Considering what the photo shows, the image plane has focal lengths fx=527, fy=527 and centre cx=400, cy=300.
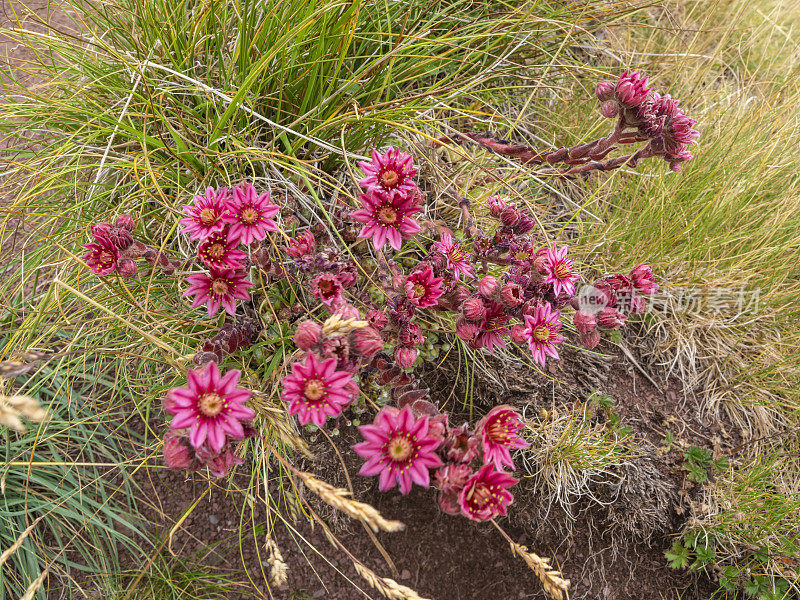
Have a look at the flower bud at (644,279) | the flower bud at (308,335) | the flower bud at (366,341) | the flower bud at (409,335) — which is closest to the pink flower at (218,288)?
the flower bud at (308,335)

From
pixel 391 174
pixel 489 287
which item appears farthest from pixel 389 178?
pixel 489 287

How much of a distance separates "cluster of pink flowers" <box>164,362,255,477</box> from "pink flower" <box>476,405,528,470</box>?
58 cm

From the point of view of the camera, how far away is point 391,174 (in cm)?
151

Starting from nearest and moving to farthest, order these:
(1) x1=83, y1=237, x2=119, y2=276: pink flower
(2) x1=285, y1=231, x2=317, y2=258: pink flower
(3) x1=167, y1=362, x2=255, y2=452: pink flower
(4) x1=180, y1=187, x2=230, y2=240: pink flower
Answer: (3) x1=167, y1=362, x2=255, y2=452: pink flower, (4) x1=180, y1=187, x2=230, y2=240: pink flower, (1) x1=83, y1=237, x2=119, y2=276: pink flower, (2) x1=285, y1=231, x2=317, y2=258: pink flower

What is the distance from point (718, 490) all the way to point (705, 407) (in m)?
0.43

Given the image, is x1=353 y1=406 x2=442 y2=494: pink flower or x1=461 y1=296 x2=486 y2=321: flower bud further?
x1=461 y1=296 x2=486 y2=321: flower bud

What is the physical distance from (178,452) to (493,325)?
3.23 ft

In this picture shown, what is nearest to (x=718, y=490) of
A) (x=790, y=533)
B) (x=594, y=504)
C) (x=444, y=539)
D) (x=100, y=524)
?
(x=790, y=533)

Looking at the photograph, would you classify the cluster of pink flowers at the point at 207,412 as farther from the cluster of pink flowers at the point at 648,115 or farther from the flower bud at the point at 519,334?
the cluster of pink flowers at the point at 648,115

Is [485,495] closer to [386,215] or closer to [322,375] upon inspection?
[322,375]

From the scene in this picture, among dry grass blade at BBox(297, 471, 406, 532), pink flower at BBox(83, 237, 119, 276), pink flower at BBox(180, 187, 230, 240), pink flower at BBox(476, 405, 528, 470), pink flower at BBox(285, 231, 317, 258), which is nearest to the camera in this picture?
Answer: dry grass blade at BBox(297, 471, 406, 532)

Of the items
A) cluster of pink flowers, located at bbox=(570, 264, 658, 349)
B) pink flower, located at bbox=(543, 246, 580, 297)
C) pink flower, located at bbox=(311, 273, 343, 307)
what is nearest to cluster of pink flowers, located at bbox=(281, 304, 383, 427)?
pink flower, located at bbox=(311, 273, 343, 307)

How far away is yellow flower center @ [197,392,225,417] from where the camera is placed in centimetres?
124

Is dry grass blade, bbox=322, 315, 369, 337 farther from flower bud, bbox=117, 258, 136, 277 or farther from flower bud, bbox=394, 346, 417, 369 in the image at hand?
flower bud, bbox=117, 258, 136, 277
